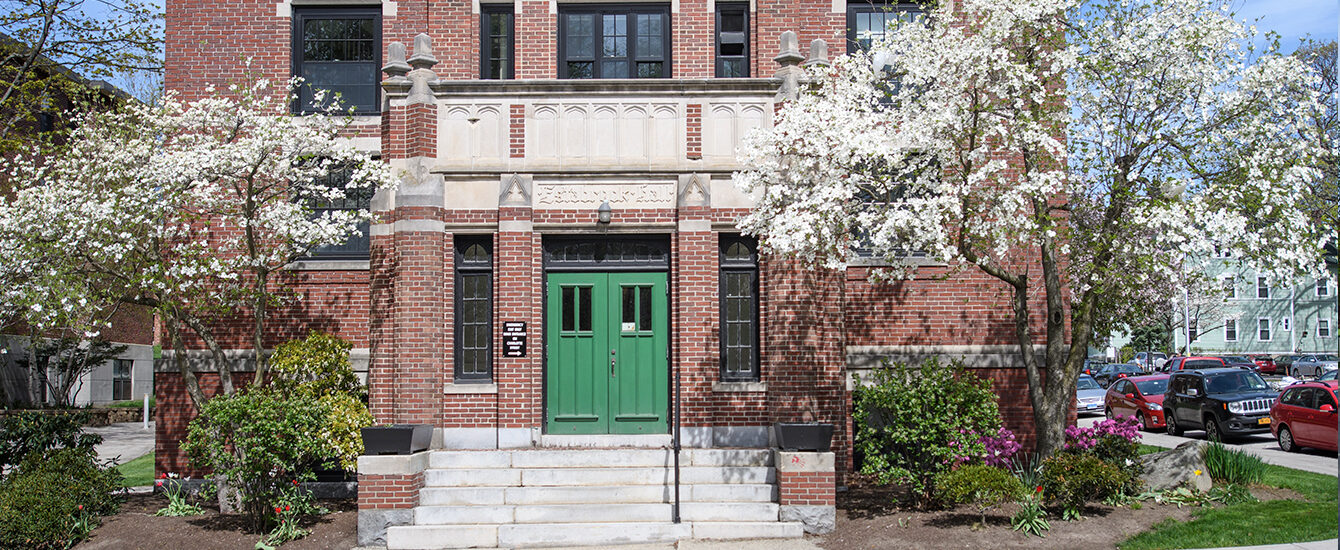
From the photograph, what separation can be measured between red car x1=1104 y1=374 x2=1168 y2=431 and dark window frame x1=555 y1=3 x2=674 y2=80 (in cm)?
1724

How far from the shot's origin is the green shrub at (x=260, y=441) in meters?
11.7

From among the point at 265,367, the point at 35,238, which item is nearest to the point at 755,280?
the point at 265,367

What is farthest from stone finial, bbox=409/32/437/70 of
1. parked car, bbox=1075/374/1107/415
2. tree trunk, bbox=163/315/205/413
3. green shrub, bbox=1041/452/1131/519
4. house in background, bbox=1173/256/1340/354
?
house in background, bbox=1173/256/1340/354

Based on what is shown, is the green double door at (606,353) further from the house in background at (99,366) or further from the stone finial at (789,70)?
the house in background at (99,366)

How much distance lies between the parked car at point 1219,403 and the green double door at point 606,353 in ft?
49.9

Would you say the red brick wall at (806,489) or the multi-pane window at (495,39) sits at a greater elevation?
the multi-pane window at (495,39)

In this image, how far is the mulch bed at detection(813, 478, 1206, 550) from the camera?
10758mm

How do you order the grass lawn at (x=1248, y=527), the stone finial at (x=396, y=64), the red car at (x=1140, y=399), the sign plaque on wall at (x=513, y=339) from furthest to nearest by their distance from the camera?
the red car at (x=1140, y=399) → the stone finial at (x=396, y=64) → the sign plaque on wall at (x=513, y=339) → the grass lawn at (x=1248, y=527)

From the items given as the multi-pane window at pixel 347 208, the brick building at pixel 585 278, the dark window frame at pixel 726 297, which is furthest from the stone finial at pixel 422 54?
the dark window frame at pixel 726 297

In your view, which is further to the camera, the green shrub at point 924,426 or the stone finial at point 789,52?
the stone finial at point 789,52

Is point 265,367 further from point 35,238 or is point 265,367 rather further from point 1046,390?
point 1046,390

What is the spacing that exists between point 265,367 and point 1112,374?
44930 millimetres

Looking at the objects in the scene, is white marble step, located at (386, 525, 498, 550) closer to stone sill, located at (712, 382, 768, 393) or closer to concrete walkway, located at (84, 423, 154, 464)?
stone sill, located at (712, 382, 768, 393)

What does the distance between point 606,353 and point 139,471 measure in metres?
12.1
